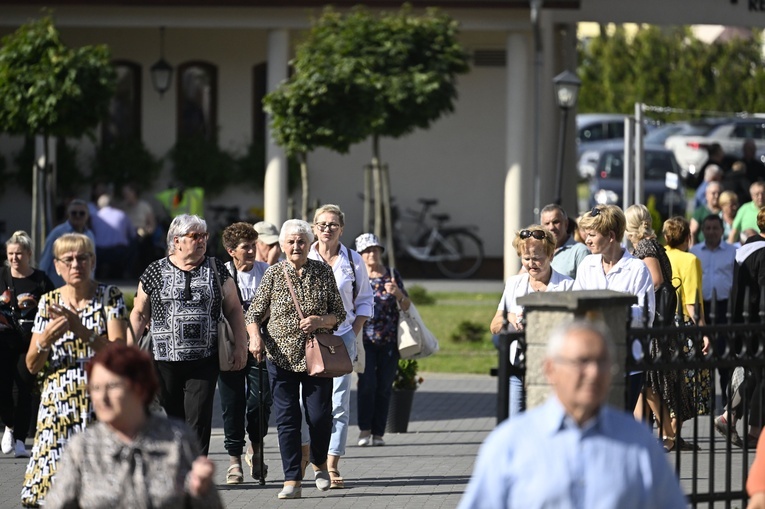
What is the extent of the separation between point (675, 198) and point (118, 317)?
2500 centimetres

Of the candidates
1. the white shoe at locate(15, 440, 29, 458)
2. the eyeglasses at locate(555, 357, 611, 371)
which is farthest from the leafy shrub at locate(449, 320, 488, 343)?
the eyeglasses at locate(555, 357, 611, 371)

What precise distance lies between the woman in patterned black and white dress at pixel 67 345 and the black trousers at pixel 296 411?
6.69ft

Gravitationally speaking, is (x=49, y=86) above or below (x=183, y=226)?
above

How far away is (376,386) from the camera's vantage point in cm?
1138

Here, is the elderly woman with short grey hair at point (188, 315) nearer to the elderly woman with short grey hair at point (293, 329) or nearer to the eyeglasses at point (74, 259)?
the elderly woman with short grey hair at point (293, 329)

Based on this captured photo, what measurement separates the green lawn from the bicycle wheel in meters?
3.01

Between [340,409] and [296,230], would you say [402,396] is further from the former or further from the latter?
[296,230]

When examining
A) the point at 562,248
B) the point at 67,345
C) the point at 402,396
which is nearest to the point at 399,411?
the point at 402,396

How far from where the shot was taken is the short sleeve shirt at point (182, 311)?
28.1 feet

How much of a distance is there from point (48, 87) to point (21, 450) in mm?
8310

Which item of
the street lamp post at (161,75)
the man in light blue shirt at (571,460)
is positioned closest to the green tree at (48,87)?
the street lamp post at (161,75)

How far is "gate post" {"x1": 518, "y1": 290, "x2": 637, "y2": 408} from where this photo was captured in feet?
20.3

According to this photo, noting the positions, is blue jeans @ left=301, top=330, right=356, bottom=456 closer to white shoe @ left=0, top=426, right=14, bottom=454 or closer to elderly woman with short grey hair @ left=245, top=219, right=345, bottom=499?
elderly woman with short grey hair @ left=245, top=219, right=345, bottom=499

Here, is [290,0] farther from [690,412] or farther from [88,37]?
[690,412]
